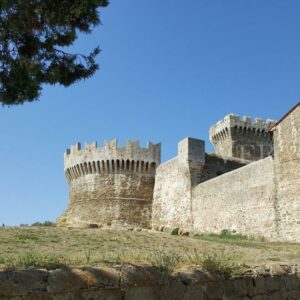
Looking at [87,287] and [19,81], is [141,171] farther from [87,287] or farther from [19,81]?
[87,287]

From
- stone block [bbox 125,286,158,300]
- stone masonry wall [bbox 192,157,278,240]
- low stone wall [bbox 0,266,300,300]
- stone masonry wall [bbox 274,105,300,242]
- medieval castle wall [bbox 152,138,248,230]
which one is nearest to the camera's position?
low stone wall [bbox 0,266,300,300]

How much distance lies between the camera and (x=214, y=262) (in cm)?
643

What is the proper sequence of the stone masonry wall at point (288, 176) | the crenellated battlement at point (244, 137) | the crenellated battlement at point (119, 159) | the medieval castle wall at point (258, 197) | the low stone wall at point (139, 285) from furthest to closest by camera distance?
the crenellated battlement at point (244, 137)
the crenellated battlement at point (119, 159)
the medieval castle wall at point (258, 197)
the stone masonry wall at point (288, 176)
the low stone wall at point (139, 285)

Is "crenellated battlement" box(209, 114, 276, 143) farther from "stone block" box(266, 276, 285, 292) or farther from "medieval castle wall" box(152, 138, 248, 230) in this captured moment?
"stone block" box(266, 276, 285, 292)

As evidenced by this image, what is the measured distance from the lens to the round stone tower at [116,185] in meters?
30.7

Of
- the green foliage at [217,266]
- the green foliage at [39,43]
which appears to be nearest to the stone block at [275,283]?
the green foliage at [217,266]

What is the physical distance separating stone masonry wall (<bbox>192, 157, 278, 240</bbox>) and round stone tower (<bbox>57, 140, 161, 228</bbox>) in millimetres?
6837

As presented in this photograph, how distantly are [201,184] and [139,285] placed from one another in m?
19.7

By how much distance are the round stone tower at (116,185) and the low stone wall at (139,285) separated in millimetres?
23638

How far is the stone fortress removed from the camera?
18922mm

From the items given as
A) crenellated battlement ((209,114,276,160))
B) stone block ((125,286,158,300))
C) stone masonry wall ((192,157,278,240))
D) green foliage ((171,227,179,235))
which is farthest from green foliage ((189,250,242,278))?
crenellated battlement ((209,114,276,160))

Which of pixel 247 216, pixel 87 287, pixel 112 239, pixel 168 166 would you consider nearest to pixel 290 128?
pixel 247 216

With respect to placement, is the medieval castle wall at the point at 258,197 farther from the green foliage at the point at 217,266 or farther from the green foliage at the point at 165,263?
the green foliage at the point at 165,263

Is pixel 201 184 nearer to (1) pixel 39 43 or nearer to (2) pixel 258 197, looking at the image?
(2) pixel 258 197
